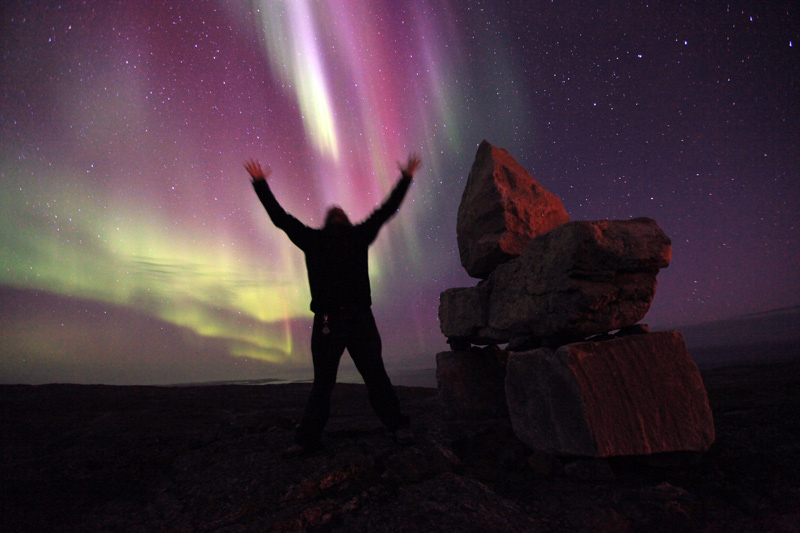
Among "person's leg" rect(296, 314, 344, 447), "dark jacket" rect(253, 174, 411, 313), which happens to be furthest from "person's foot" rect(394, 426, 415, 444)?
"dark jacket" rect(253, 174, 411, 313)

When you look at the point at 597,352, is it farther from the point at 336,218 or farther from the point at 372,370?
the point at 336,218

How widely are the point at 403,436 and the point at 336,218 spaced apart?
206 centimetres

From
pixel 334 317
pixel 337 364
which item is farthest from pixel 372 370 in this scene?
pixel 334 317

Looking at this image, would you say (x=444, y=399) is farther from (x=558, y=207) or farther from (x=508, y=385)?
(x=558, y=207)

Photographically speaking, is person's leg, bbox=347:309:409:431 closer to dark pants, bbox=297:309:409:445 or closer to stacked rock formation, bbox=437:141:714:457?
dark pants, bbox=297:309:409:445

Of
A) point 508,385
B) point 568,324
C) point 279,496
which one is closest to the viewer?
point 279,496

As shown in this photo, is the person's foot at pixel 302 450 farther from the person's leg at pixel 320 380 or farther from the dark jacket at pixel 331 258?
the dark jacket at pixel 331 258

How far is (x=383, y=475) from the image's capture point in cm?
267

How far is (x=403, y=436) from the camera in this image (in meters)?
3.16

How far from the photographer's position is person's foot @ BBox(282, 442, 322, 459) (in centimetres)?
301

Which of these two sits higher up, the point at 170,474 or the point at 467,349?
the point at 467,349

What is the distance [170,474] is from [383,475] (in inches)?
69.1

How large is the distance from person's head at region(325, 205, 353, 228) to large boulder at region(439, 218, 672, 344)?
5.78ft

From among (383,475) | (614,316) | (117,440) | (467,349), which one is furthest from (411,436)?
(117,440)
